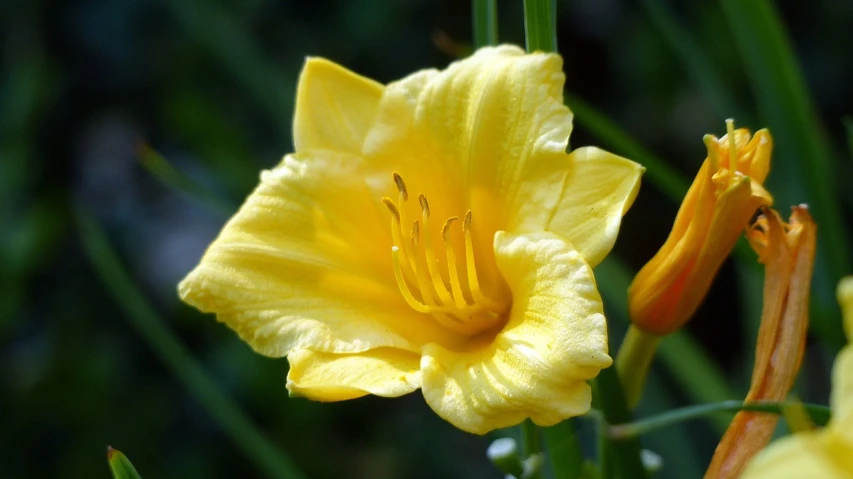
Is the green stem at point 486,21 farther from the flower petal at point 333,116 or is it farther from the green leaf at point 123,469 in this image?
the green leaf at point 123,469

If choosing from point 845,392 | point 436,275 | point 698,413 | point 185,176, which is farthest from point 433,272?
point 185,176

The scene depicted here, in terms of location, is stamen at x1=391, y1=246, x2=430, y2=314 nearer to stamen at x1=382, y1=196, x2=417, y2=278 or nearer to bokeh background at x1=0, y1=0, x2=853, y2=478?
stamen at x1=382, y1=196, x2=417, y2=278

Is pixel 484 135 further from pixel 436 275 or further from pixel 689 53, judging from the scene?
pixel 689 53

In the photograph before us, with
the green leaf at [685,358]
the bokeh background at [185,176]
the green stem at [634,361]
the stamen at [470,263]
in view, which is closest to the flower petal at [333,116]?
the stamen at [470,263]

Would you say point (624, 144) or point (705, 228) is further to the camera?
point (624, 144)

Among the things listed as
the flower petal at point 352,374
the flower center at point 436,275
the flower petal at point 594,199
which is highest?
the flower petal at point 594,199

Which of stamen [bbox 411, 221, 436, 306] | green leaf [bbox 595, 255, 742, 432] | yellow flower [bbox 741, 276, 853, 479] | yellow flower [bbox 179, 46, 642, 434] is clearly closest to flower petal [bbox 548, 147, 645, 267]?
yellow flower [bbox 179, 46, 642, 434]
